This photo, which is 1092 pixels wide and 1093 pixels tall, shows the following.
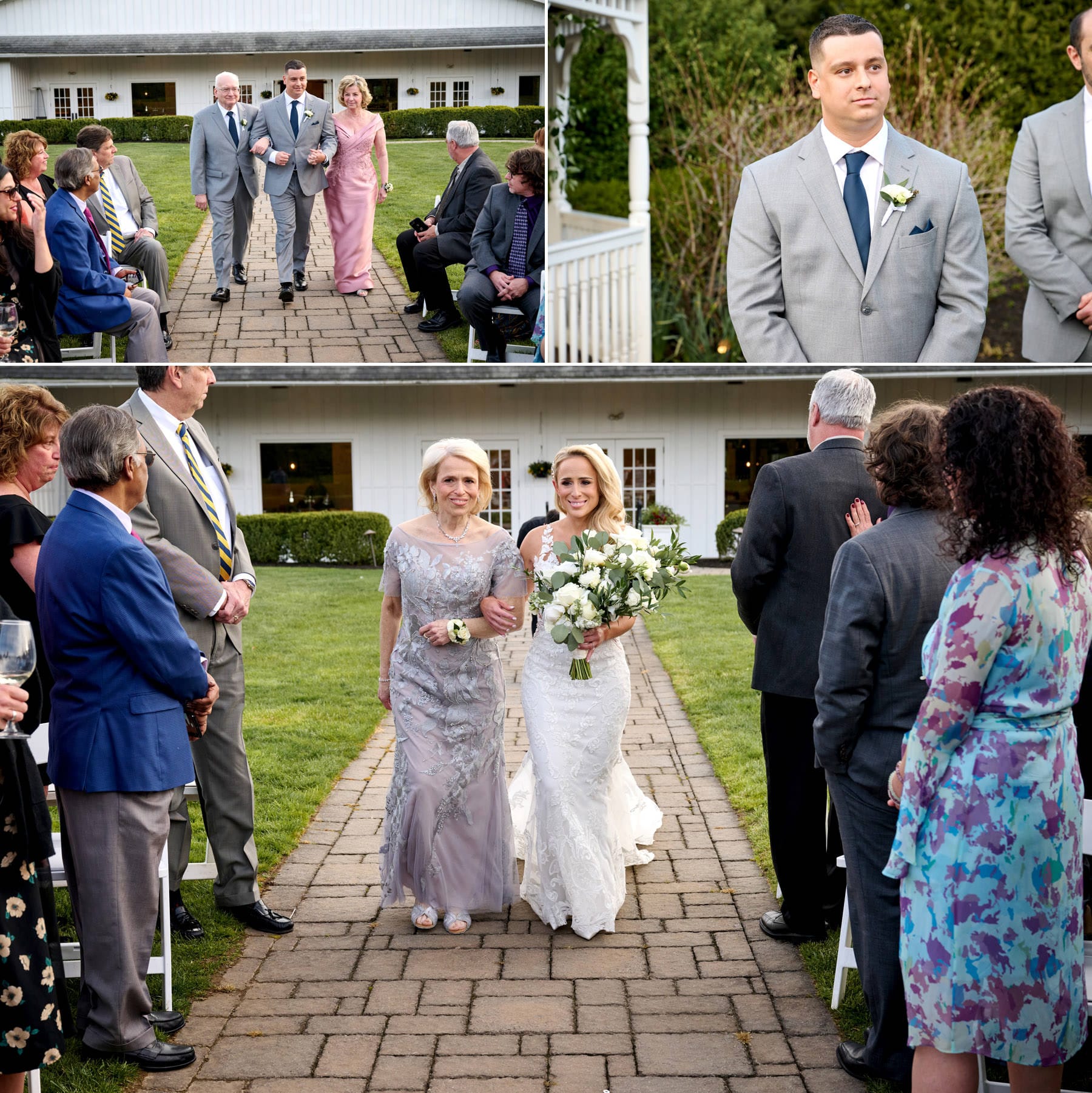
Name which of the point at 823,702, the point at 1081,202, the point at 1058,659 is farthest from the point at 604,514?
the point at 1058,659

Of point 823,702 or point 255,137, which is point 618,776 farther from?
point 255,137

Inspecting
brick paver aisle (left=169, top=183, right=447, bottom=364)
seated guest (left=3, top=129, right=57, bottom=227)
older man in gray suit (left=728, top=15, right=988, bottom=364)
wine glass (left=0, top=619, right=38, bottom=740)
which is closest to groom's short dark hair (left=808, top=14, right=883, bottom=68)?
older man in gray suit (left=728, top=15, right=988, bottom=364)

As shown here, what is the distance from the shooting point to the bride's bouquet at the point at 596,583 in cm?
467

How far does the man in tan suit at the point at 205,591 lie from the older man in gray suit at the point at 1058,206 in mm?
3110

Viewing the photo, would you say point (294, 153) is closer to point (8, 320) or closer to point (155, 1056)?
point (8, 320)

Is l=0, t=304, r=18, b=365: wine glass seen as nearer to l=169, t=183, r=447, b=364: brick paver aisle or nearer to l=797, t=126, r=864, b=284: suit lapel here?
l=169, t=183, r=447, b=364: brick paver aisle

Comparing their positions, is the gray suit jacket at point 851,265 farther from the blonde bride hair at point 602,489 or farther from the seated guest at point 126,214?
the seated guest at point 126,214

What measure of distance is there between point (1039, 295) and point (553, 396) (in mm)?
17222

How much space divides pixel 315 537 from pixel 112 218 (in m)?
16.8

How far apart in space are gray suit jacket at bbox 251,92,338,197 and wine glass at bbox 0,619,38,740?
1.61 metres

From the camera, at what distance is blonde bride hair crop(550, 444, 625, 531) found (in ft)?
16.4

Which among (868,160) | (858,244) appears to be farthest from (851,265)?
(868,160)

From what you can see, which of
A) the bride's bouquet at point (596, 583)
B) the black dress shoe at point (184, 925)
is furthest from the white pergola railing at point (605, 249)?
the black dress shoe at point (184, 925)

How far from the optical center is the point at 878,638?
3.30m
